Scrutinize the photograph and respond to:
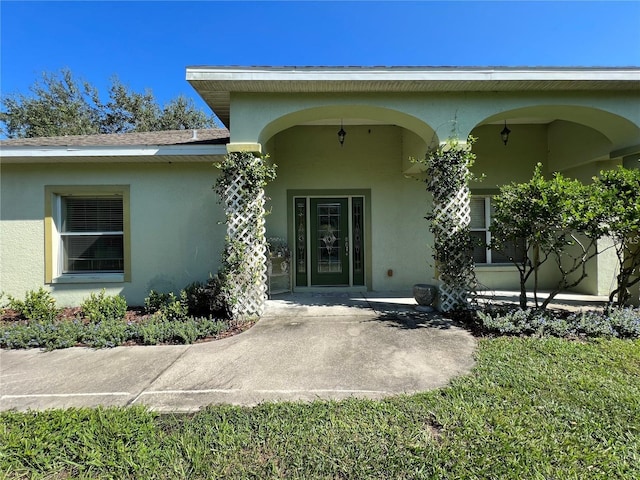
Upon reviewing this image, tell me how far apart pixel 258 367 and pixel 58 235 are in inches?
244

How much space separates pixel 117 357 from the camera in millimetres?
4000

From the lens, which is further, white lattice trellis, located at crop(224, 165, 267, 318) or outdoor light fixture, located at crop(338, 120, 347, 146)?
outdoor light fixture, located at crop(338, 120, 347, 146)

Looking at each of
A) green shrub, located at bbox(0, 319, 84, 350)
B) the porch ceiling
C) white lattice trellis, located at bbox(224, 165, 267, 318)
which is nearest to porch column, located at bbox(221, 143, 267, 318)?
white lattice trellis, located at bbox(224, 165, 267, 318)

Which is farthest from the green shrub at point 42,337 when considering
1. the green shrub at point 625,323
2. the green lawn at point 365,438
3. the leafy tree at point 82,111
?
the leafy tree at point 82,111

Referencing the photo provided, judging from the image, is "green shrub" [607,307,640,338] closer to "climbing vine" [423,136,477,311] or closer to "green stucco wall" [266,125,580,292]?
"climbing vine" [423,136,477,311]

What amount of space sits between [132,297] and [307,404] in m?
5.51

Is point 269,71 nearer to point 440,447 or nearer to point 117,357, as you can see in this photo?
point 117,357

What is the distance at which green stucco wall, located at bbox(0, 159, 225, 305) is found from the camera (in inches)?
254

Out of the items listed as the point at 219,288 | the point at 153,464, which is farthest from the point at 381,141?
the point at 153,464

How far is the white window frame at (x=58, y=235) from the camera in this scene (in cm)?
646

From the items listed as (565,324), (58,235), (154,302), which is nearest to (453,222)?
(565,324)

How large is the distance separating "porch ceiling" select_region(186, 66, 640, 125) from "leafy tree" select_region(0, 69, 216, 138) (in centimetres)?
1926

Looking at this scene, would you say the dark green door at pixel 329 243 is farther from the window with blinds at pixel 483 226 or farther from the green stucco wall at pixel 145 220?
the window with blinds at pixel 483 226

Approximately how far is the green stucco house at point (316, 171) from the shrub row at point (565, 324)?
101 inches
